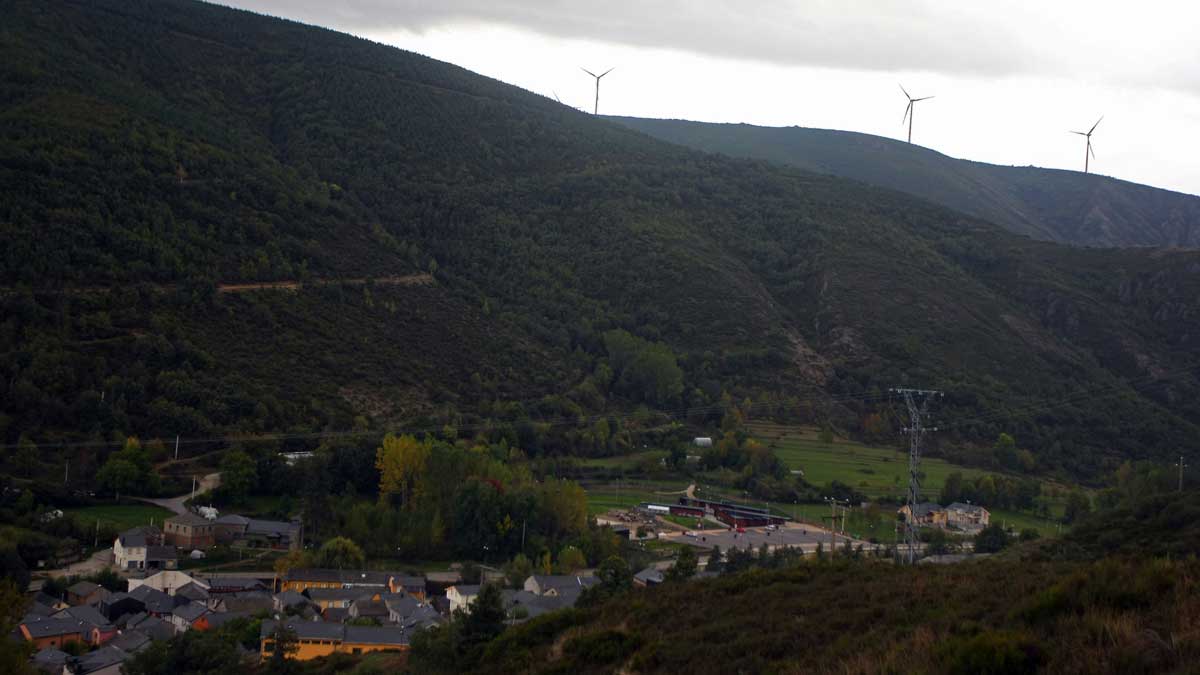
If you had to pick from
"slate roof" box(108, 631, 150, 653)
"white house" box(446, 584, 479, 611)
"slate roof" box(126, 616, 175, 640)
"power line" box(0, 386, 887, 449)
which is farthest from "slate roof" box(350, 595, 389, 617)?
"power line" box(0, 386, 887, 449)

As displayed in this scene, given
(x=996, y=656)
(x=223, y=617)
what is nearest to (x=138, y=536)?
(x=223, y=617)

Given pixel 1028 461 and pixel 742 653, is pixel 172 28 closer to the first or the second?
pixel 1028 461

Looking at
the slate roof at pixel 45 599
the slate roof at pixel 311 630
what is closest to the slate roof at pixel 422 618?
the slate roof at pixel 311 630

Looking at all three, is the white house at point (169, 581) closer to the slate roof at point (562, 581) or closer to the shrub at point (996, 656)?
the slate roof at point (562, 581)

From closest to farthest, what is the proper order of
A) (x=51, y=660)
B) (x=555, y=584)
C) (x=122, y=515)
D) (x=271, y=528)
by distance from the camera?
1. (x=51, y=660)
2. (x=555, y=584)
3. (x=122, y=515)
4. (x=271, y=528)

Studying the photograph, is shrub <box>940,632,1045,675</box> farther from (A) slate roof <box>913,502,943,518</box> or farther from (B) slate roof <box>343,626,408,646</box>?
(A) slate roof <box>913,502,943,518</box>

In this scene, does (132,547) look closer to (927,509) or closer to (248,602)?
(248,602)

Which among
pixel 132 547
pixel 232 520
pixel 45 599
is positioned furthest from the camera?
pixel 232 520

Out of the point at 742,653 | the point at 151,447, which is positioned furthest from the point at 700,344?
the point at 742,653
